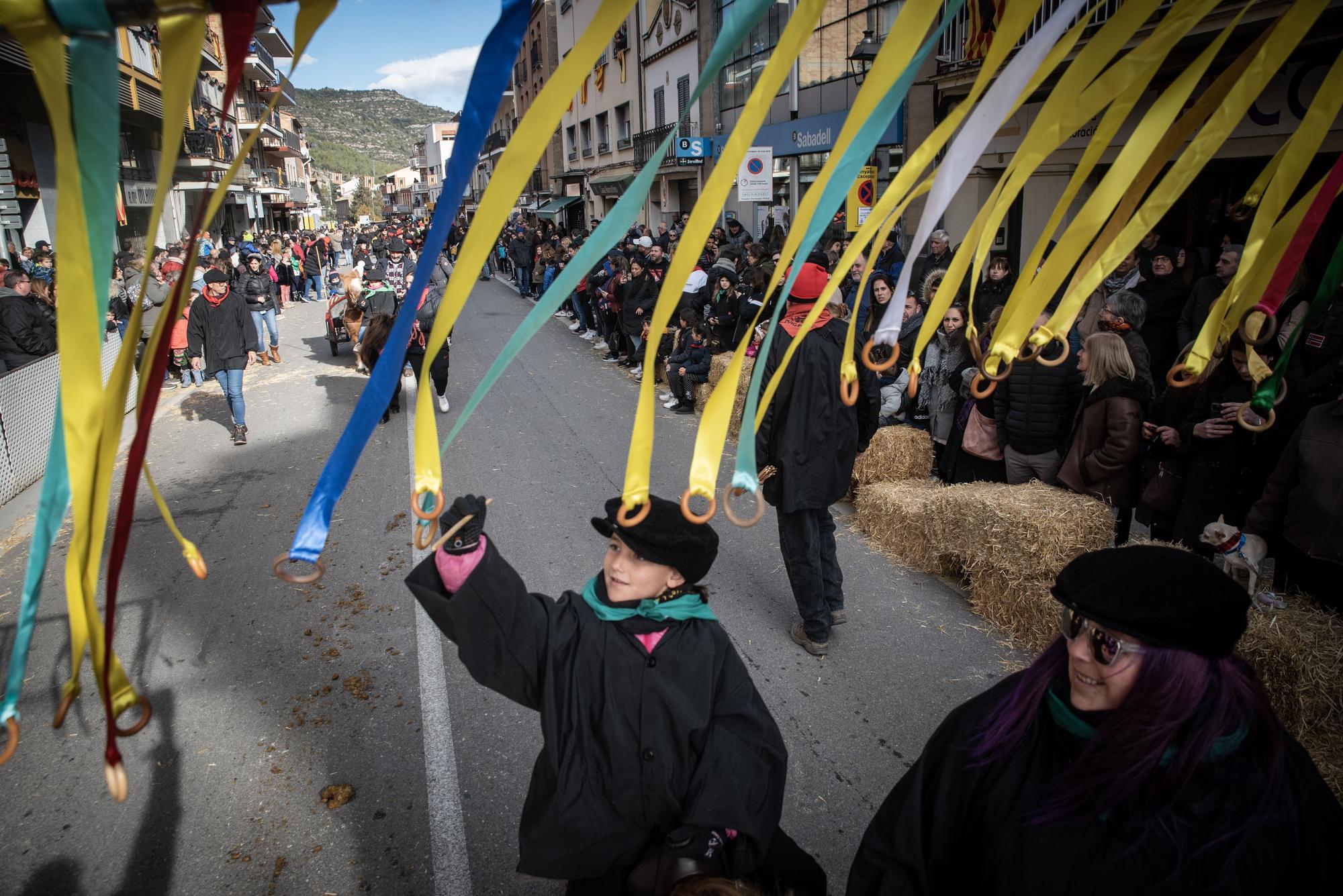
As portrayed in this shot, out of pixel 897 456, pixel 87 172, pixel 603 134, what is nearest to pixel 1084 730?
pixel 87 172

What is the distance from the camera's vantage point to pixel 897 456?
6.62 metres

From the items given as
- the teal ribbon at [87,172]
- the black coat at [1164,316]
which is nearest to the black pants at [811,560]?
the teal ribbon at [87,172]

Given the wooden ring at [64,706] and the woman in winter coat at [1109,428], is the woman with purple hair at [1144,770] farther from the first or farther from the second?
the woman in winter coat at [1109,428]

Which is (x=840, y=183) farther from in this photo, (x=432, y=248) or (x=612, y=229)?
(x=432, y=248)

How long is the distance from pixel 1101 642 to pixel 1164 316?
714 cm

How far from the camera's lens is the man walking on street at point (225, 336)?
9133 mm

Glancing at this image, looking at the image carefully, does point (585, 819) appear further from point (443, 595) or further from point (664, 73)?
point (664, 73)

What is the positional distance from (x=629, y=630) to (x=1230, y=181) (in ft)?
37.5

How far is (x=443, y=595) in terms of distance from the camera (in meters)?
1.99

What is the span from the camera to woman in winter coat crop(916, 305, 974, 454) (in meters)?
6.55

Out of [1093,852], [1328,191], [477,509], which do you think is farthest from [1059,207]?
[477,509]

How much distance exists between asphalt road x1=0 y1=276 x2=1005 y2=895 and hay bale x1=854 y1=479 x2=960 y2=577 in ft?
0.42

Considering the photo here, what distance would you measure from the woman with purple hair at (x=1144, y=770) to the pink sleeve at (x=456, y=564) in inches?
46.7

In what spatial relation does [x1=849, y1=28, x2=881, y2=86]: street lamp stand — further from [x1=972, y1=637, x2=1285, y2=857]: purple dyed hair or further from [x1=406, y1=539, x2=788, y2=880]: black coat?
[x1=972, y1=637, x2=1285, y2=857]: purple dyed hair
